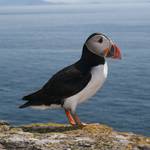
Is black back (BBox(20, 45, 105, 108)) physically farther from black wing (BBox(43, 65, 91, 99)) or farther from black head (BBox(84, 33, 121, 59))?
black head (BBox(84, 33, 121, 59))

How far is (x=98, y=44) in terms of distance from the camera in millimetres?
9422

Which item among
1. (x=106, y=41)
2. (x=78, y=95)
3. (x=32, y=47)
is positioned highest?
(x=106, y=41)

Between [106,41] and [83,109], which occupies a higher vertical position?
[106,41]

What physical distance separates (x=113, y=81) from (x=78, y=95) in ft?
343

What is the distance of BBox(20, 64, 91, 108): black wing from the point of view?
948 centimetres

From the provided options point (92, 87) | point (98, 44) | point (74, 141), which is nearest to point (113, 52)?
point (98, 44)

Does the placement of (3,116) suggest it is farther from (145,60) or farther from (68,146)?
(68,146)

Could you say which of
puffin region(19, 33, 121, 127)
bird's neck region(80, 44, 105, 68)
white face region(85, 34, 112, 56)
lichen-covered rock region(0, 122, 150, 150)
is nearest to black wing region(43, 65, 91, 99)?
puffin region(19, 33, 121, 127)

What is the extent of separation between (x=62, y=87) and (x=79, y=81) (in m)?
0.38

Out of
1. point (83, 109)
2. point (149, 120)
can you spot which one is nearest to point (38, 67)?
point (83, 109)

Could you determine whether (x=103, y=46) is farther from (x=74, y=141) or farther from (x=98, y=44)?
(x=74, y=141)

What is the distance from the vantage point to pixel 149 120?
90.9 meters

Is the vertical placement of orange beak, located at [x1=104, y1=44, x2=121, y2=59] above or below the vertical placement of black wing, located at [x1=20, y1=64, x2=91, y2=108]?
above

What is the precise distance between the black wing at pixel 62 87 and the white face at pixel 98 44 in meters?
0.49
